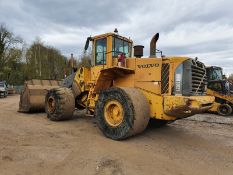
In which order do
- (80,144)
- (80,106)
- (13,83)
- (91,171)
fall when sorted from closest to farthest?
(91,171), (80,144), (80,106), (13,83)

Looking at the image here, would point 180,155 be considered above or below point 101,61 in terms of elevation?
below

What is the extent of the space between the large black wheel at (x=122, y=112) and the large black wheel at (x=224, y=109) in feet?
26.2

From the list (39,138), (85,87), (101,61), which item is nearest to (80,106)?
(85,87)

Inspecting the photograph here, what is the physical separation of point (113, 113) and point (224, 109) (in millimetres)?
8339

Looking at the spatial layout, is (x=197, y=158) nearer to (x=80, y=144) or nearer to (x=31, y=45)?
(x=80, y=144)

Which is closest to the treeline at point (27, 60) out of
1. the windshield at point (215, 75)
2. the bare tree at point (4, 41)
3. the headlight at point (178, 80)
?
the bare tree at point (4, 41)

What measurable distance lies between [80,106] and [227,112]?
758 centimetres

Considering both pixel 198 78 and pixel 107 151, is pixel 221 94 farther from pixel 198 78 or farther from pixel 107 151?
pixel 107 151

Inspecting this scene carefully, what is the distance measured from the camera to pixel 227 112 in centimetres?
1309

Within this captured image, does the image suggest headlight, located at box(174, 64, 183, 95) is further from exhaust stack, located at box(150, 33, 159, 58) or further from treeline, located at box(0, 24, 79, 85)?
treeline, located at box(0, 24, 79, 85)

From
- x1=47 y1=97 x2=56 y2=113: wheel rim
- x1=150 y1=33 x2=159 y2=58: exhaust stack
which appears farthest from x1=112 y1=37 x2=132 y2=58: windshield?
x1=47 y1=97 x2=56 y2=113: wheel rim

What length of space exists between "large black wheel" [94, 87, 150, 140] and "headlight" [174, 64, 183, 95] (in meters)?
→ 0.79

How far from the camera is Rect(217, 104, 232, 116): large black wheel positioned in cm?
1302

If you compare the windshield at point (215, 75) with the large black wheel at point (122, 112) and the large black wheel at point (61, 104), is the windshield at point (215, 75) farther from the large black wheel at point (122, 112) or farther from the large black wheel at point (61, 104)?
the large black wheel at point (122, 112)
